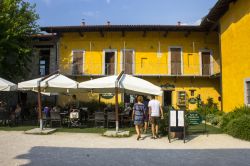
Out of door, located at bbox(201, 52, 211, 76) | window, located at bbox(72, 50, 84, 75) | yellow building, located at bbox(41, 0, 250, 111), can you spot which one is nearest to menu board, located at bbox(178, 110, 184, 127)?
yellow building, located at bbox(41, 0, 250, 111)

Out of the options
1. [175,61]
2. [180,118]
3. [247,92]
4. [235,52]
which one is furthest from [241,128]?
[175,61]

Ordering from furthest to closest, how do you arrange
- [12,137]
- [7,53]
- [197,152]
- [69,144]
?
[7,53]
[12,137]
[69,144]
[197,152]

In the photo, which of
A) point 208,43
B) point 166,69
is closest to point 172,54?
point 166,69

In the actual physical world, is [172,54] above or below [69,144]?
above

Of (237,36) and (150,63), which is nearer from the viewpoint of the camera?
Answer: (237,36)

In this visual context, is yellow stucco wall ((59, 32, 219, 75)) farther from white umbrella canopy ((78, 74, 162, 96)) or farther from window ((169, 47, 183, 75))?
white umbrella canopy ((78, 74, 162, 96))

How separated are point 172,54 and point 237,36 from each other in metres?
8.22

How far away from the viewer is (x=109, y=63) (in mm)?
23078

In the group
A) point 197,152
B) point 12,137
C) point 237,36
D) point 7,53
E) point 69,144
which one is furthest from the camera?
point 7,53

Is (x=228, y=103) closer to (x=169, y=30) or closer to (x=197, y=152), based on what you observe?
(x=169, y=30)

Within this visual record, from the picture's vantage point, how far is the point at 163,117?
36.5 feet

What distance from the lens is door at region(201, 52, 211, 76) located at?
74.3 feet

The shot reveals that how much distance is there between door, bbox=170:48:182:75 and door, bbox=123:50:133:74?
2.99 m

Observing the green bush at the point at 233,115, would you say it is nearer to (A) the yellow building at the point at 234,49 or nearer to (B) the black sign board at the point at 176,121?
(A) the yellow building at the point at 234,49
